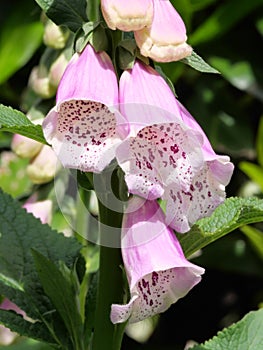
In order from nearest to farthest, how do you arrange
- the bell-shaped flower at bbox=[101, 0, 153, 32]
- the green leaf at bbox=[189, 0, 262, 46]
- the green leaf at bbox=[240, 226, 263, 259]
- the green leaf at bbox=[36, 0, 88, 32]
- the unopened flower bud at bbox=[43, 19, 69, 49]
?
the bell-shaped flower at bbox=[101, 0, 153, 32]
the green leaf at bbox=[36, 0, 88, 32]
the unopened flower bud at bbox=[43, 19, 69, 49]
the green leaf at bbox=[240, 226, 263, 259]
the green leaf at bbox=[189, 0, 262, 46]

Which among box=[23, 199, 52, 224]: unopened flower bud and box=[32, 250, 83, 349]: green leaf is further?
box=[23, 199, 52, 224]: unopened flower bud

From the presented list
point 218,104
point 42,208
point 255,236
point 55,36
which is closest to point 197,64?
point 55,36

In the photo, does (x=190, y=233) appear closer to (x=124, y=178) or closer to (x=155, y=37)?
(x=124, y=178)

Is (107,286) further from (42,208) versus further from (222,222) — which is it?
(42,208)

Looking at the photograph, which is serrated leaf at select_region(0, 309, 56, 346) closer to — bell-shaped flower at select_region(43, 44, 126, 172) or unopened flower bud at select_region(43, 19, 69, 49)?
bell-shaped flower at select_region(43, 44, 126, 172)

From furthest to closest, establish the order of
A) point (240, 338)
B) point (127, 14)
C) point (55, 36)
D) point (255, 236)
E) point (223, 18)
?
point (223, 18)
point (255, 236)
point (55, 36)
point (240, 338)
point (127, 14)

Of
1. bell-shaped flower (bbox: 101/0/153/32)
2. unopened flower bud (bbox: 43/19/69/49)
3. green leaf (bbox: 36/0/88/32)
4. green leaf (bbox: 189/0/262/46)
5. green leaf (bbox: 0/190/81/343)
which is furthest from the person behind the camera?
green leaf (bbox: 189/0/262/46)

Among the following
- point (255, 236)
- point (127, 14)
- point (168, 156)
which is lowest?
point (255, 236)

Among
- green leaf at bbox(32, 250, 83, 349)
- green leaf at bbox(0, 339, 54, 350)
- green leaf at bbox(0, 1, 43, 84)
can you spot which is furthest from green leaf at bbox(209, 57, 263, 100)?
green leaf at bbox(32, 250, 83, 349)
